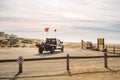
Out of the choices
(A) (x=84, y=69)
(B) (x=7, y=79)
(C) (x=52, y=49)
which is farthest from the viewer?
(C) (x=52, y=49)

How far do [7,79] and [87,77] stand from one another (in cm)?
480

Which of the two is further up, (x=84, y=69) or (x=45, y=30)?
(x=45, y=30)

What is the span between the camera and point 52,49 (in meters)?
40.8

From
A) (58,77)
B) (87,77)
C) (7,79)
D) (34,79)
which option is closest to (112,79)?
(87,77)

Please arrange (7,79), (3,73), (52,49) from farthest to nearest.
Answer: (52,49) < (3,73) < (7,79)

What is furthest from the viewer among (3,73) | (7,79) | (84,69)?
(84,69)

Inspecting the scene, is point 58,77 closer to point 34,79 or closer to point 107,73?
point 34,79

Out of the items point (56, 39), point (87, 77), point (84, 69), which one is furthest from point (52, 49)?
point (87, 77)

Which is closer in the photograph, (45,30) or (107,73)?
(107,73)

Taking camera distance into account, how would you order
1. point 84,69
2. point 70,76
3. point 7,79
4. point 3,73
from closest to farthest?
point 7,79 → point 70,76 → point 3,73 → point 84,69

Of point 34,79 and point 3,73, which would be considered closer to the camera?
point 34,79

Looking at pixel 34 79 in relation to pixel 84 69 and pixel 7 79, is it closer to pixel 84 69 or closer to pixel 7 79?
pixel 7 79

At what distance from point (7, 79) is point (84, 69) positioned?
5949 mm

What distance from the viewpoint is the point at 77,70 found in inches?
793
